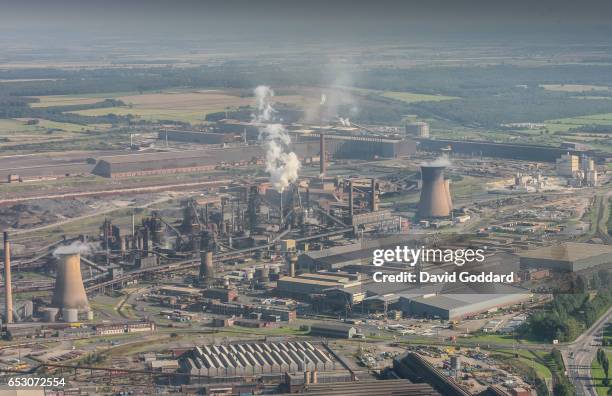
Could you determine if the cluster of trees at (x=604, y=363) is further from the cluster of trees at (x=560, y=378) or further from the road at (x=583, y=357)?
the cluster of trees at (x=560, y=378)

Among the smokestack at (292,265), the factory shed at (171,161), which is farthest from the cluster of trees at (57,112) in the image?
the smokestack at (292,265)

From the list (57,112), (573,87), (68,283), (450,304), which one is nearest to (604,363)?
(450,304)

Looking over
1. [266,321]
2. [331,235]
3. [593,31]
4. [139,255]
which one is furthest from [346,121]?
[593,31]

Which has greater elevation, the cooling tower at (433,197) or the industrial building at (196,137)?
the cooling tower at (433,197)

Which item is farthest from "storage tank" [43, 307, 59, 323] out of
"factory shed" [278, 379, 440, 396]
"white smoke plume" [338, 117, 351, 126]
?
"white smoke plume" [338, 117, 351, 126]

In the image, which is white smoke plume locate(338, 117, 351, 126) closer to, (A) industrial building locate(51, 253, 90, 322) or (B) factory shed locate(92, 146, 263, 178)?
(B) factory shed locate(92, 146, 263, 178)
